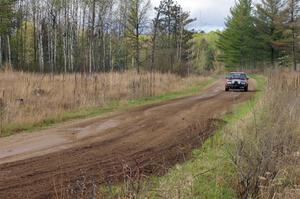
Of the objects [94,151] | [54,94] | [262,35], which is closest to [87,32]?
[262,35]

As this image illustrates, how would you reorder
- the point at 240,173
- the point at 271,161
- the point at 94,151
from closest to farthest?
the point at 240,173 → the point at 271,161 → the point at 94,151

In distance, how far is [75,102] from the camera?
19922 mm

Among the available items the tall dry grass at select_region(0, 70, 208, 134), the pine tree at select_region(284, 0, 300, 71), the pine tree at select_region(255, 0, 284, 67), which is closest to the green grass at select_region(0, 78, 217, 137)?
the tall dry grass at select_region(0, 70, 208, 134)

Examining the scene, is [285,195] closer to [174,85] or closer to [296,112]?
[296,112]

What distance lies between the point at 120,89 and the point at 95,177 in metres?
17.7

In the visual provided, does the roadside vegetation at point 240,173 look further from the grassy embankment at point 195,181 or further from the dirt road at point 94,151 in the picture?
the dirt road at point 94,151

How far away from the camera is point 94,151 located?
1081cm

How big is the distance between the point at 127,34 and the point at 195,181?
187 ft

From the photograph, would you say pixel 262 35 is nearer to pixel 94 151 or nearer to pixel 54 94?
pixel 54 94

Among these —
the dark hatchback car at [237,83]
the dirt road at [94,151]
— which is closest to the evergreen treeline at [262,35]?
the dark hatchback car at [237,83]

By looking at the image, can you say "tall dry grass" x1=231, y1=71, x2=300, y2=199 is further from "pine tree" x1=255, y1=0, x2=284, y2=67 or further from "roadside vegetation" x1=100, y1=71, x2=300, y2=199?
"pine tree" x1=255, y1=0, x2=284, y2=67

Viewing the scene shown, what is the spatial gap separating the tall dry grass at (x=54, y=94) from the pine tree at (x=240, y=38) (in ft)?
149

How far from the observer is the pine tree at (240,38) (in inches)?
2862

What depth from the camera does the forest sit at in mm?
59031
